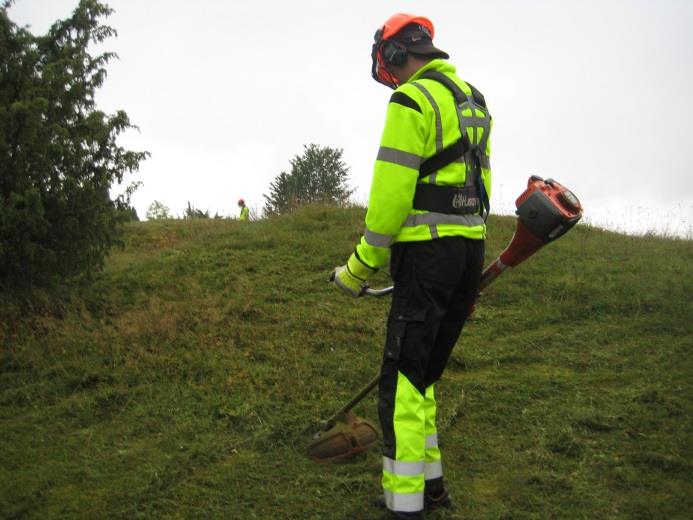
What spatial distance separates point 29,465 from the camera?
13.7 ft

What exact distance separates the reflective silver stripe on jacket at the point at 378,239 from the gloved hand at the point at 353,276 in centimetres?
16

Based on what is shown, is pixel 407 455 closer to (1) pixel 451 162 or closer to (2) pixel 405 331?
(2) pixel 405 331

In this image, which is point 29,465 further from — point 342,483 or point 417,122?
point 417,122

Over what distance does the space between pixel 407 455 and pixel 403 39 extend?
2.11 meters

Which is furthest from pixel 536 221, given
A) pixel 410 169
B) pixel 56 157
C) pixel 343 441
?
pixel 56 157

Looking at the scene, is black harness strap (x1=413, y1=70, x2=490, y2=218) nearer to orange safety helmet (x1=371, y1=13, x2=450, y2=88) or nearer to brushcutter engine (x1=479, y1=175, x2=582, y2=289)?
orange safety helmet (x1=371, y1=13, x2=450, y2=88)

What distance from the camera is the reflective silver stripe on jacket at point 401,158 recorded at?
314 centimetres

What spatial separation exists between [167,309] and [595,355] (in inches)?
164

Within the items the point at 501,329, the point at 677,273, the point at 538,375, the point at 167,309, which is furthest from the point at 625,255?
the point at 167,309

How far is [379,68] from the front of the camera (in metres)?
3.63

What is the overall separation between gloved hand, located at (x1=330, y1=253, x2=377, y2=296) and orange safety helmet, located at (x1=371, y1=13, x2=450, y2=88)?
1.08 metres

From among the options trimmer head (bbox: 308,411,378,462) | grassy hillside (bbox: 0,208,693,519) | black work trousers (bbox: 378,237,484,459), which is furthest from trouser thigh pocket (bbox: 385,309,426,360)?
trimmer head (bbox: 308,411,378,462)

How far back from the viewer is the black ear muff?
11.3 ft

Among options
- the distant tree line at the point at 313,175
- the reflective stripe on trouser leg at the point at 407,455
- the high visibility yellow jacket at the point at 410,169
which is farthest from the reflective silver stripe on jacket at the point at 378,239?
the distant tree line at the point at 313,175
